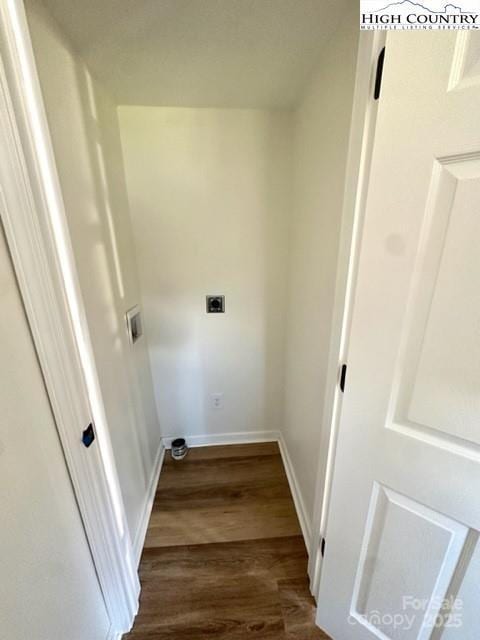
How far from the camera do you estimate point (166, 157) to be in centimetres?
147

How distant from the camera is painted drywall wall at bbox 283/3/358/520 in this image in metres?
0.91

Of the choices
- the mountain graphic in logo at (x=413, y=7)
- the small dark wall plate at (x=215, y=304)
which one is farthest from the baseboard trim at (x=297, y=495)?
the mountain graphic in logo at (x=413, y=7)

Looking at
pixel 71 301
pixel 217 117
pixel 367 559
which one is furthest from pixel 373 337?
pixel 217 117

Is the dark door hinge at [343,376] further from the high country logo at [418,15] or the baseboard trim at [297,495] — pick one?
the baseboard trim at [297,495]

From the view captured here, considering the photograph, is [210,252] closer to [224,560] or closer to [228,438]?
[228,438]

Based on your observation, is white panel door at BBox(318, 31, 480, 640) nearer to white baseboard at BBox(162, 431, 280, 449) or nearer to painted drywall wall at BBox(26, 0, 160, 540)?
painted drywall wall at BBox(26, 0, 160, 540)

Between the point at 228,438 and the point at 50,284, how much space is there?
1.79 metres

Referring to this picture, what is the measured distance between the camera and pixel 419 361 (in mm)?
638

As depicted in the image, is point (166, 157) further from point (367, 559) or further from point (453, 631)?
point (453, 631)

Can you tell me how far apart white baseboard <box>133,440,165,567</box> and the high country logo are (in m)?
2.09

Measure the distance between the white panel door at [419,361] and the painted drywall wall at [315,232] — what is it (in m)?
0.30

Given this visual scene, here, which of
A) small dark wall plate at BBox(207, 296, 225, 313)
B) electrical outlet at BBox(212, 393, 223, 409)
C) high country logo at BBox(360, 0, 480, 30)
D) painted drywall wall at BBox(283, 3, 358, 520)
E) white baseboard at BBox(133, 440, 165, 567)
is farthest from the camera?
electrical outlet at BBox(212, 393, 223, 409)

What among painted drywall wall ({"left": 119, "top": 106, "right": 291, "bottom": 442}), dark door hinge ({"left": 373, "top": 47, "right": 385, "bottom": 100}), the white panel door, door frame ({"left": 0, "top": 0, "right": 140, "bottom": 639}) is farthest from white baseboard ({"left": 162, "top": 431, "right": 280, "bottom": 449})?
dark door hinge ({"left": 373, "top": 47, "right": 385, "bottom": 100})

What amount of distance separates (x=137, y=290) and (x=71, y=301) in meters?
0.85
